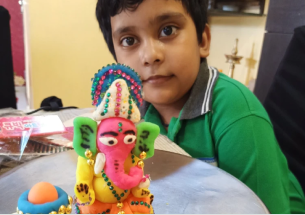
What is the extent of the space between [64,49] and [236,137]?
121 centimetres

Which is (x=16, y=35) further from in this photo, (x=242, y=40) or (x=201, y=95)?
(x=242, y=40)

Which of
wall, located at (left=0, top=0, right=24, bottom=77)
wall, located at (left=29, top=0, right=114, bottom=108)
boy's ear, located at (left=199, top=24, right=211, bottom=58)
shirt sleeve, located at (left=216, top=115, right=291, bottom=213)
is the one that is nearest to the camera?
shirt sleeve, located at (left=216, top=115, right=291, bottom=213)

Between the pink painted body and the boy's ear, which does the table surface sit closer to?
the pink painted body

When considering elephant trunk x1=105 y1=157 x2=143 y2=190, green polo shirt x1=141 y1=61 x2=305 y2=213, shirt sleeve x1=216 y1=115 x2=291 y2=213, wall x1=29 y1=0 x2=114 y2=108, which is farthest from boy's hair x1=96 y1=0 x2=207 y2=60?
wall x1=29 y1=0 x2=114 y2=108

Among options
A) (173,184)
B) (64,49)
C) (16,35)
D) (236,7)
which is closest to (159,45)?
(173,184)

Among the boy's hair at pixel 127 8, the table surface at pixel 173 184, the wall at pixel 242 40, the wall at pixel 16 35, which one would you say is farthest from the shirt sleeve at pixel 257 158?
the wall at pixel 242 40

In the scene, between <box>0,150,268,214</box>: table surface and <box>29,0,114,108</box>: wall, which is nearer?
<box>0,150,268,214</box>: table surface

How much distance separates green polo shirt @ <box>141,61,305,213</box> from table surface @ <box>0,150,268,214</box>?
5.2 inches

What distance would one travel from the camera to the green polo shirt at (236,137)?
516 mm

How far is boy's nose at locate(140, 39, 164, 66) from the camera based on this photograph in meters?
0.52

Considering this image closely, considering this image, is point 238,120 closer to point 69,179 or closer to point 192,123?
point 192,123

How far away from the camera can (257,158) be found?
517mm

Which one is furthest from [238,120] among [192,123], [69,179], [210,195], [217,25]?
[217,25]

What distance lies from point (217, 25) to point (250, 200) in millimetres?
1607
